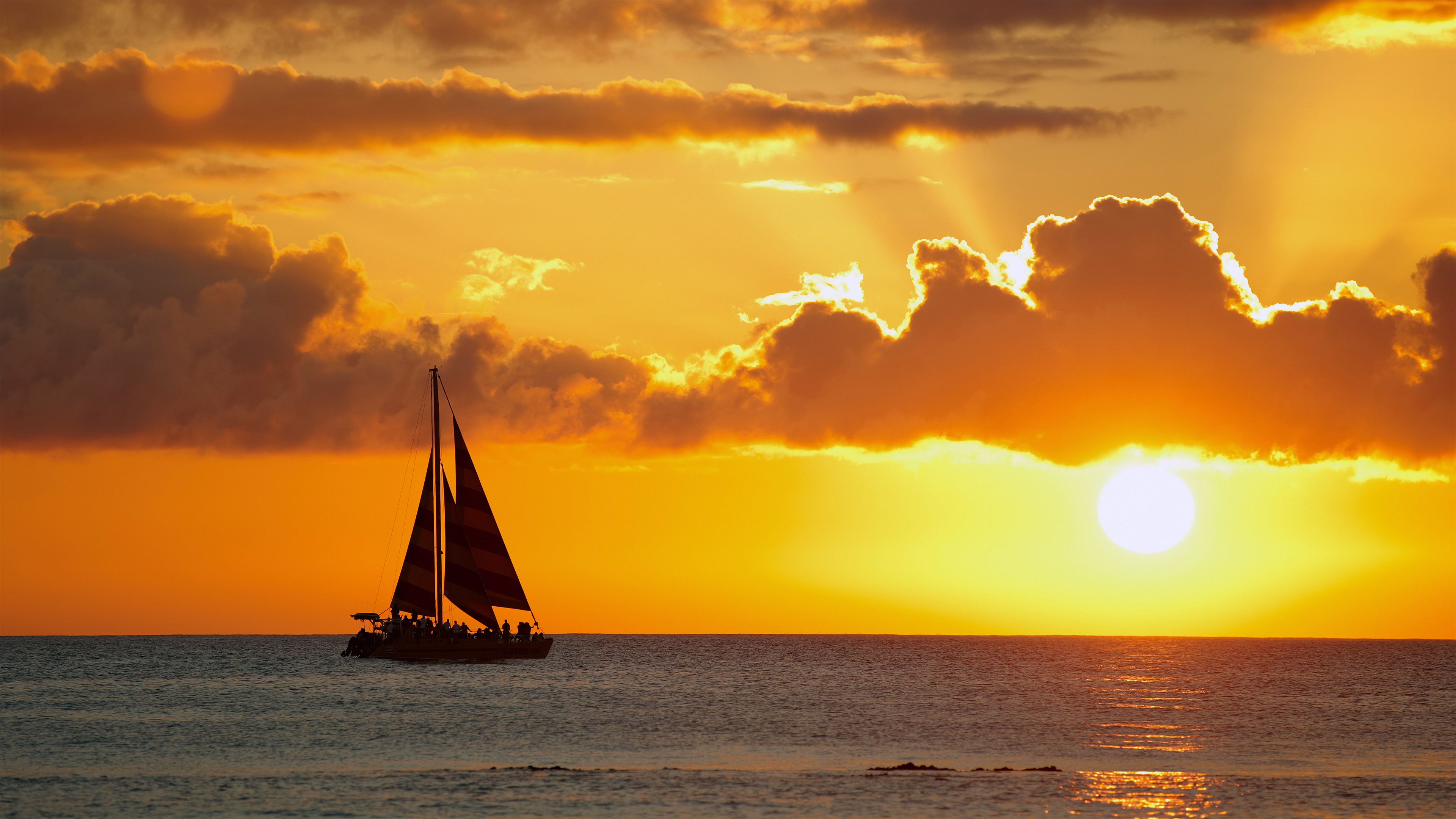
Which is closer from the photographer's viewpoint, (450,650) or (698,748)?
(698,748)

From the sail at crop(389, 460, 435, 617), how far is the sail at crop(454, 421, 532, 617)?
2796mm

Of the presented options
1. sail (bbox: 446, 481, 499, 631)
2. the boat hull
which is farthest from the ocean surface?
sail (bbox: 446, 481, 499, 631)

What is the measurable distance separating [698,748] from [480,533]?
5389 centimetres

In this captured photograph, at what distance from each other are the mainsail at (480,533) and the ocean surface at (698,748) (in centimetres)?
775

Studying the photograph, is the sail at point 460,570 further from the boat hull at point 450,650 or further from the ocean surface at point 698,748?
the ocean surface at point 698,748

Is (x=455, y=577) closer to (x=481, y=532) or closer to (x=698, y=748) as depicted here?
(x=481, y=532)

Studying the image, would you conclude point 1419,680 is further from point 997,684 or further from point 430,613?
point 430,613

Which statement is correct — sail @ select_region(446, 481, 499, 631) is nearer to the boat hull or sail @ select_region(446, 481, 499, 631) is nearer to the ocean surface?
the boat hull

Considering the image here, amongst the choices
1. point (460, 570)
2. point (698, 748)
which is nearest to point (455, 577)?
point (460, 570)

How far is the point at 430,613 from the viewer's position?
123 m

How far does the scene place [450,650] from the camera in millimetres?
123125

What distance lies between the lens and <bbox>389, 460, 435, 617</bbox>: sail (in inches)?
4754

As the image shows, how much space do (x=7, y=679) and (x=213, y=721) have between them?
68.0 m

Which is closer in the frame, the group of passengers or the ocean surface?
the ocean surface
